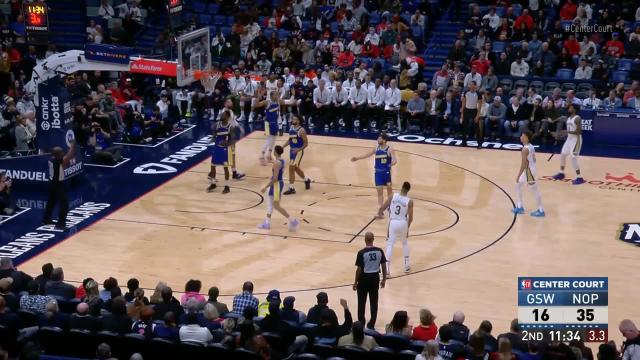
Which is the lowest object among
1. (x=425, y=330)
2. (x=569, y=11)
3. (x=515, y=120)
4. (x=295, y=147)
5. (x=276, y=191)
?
(x=425, y=330)

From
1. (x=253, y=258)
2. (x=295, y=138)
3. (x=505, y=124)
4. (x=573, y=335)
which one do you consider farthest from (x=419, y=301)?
(x=505, y=124)

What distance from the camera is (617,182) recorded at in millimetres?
25188

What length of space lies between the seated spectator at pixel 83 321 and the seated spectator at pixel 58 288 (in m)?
1.42

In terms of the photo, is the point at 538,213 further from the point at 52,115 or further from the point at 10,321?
the point at 10,321

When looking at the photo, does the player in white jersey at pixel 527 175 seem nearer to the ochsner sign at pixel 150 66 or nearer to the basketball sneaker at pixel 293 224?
the basketball sneaker at pixel 293 224

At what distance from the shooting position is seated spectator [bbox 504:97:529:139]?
2909 centimetres

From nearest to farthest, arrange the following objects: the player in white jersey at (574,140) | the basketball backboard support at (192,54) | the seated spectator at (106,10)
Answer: the player in white jersey at (574,140), the basketball backboard support at (192,54), the seated spectator at (106,10)

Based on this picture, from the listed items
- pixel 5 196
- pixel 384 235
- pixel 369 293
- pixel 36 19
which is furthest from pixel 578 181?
pixel 36 19

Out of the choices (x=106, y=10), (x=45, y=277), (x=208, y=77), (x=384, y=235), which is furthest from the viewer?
(x=106, y=10)

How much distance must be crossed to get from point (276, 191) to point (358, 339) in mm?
7997

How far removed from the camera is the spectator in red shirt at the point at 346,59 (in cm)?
3278

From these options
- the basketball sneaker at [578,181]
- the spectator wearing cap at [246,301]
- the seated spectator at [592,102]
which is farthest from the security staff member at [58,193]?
the seated spectator at [592,102]

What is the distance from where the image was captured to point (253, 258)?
20141 mm

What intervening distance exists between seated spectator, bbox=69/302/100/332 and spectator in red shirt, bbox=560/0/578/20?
22.6 m
